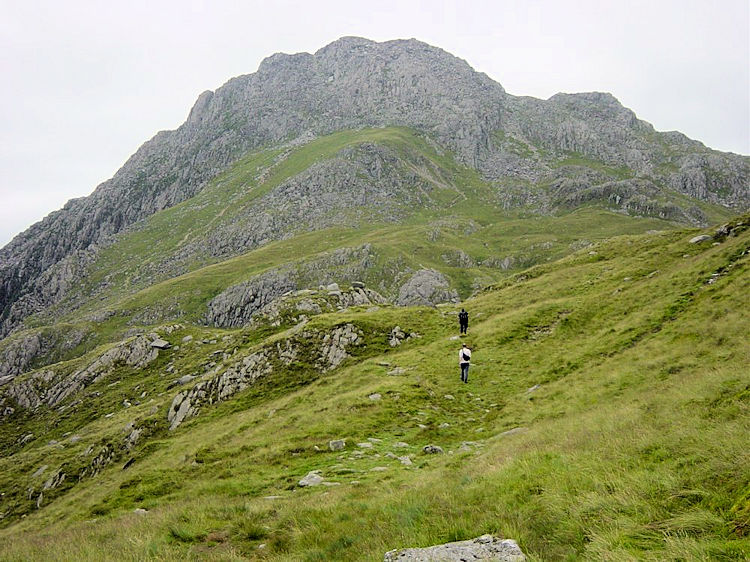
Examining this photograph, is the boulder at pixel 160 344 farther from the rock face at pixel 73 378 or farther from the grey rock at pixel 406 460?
the grey rock at pixel 406 460

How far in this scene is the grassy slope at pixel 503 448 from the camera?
25.8 ft

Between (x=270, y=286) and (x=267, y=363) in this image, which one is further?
(x=270, y=286)

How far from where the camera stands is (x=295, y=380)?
3753 cm

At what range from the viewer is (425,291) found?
126812 mm

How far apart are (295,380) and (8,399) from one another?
70.7 m

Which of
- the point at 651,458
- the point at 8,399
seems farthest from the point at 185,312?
the point at 651,458

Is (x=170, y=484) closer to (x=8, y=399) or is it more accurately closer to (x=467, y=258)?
(x=8, y=399)

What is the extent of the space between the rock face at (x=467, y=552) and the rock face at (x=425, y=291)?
11447cm

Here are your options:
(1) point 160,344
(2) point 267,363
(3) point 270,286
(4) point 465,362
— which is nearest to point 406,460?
(4) point 465,362

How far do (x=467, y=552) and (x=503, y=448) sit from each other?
28.3ft

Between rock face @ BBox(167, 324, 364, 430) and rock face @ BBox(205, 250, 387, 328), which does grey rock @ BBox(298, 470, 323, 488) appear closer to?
rock face @ BBox(167, 324, 364, 430)

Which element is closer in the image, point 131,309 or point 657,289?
point 657,289

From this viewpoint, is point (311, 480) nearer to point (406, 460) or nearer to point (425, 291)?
point (406, 460)

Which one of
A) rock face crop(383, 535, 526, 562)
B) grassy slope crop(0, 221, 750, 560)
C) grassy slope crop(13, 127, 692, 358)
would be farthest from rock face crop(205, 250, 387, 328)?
rock face crop(383, 535, 526, 562)
